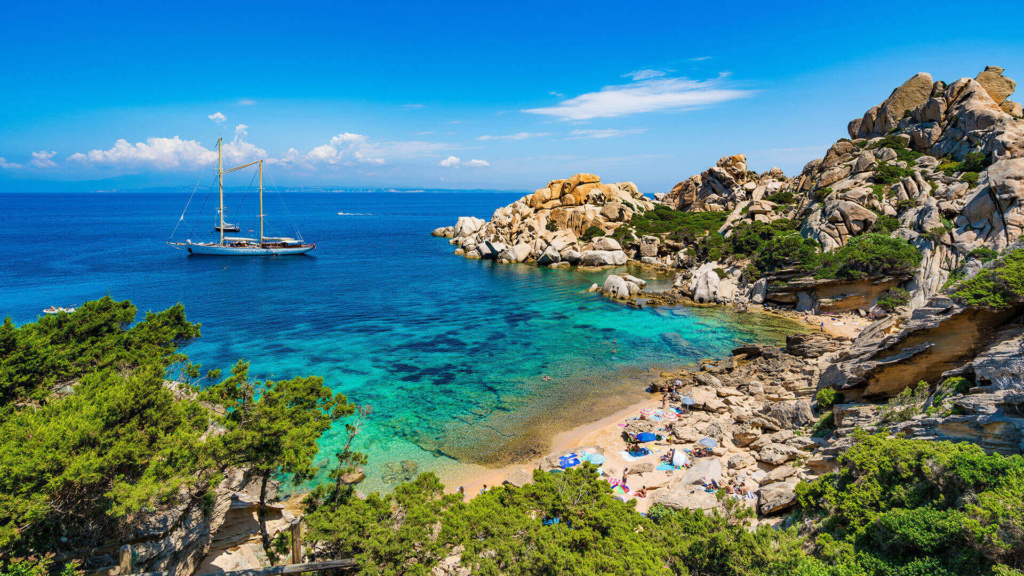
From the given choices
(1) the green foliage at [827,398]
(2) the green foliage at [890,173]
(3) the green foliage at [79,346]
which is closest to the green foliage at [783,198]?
(2) the green foliage at [890,173]

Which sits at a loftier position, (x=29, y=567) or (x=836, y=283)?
(x=836, y=283)

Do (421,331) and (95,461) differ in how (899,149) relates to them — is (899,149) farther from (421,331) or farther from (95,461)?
(95,461)

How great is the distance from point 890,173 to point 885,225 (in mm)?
10668

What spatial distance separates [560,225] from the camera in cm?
9288

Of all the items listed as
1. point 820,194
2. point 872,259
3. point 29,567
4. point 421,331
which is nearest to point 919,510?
point 29,567

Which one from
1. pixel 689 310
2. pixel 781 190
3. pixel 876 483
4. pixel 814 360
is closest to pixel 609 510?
pixel 876 483

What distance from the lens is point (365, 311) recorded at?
5444 centimetres

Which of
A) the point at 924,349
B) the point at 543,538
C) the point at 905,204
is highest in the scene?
the point at 905,204

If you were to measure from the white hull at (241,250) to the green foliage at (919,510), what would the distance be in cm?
9272

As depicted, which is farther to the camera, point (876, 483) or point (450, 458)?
point (450, 458)

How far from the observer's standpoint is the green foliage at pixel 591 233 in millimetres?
87875

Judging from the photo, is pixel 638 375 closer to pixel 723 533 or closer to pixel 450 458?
pixel 450 458

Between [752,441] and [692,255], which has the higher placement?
[692,255]

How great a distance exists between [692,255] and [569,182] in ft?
115
